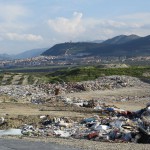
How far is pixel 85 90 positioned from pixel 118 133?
102 feet

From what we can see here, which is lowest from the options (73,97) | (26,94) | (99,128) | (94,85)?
(94,85)

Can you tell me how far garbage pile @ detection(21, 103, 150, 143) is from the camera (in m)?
21.9

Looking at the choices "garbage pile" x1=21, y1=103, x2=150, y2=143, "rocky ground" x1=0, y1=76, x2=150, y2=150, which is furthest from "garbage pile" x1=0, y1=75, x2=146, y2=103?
"garbage pile" x1=21, y1=103, x2=150, y2=143

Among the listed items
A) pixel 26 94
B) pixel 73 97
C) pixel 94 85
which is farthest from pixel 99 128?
pixel 94 85

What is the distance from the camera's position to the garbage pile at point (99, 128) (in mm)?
21922

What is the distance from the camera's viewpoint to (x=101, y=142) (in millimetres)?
21641

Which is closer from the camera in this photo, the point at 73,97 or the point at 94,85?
the point at 73,97

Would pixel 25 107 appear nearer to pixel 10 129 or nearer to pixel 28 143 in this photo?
pixel 10 129

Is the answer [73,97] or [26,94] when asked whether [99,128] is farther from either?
[26,94]

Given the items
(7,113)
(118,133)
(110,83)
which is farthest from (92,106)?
(110,83)

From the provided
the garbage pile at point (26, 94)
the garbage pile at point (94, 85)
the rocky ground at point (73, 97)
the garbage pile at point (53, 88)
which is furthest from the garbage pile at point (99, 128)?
the garbage pile at point (94, 85)

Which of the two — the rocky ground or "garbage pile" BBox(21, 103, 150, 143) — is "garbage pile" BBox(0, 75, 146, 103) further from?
"garbage pile" BBox(21, 103, 150, 143)

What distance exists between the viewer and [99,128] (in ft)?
79.3

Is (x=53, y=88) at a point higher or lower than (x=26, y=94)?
lower
